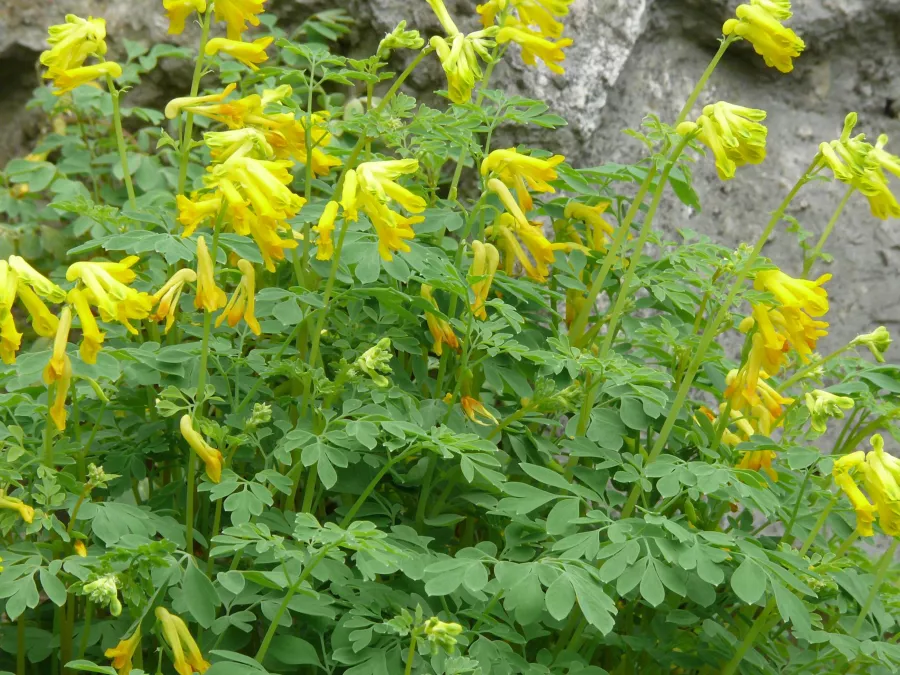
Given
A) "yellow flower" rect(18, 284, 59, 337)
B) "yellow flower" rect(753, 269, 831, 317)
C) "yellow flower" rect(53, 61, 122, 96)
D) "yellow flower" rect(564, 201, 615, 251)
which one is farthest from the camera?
"yellow flower" rect(564, 201, 615, 251)

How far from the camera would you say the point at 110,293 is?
1.50m

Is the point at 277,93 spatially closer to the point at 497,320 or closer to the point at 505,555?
the point at 497,320

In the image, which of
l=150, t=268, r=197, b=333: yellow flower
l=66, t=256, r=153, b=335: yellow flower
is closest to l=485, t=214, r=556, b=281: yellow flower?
l=150, t=268, r=197, b=333: yellow flower

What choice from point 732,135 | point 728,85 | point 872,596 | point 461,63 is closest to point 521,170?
point 461,63

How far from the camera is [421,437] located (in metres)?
1.59

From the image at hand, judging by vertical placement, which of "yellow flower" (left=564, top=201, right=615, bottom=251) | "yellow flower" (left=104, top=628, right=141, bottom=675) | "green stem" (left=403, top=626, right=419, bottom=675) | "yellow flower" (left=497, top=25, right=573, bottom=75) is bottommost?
"yellow flower" (left=104, top=628, right=141, bottom=675)

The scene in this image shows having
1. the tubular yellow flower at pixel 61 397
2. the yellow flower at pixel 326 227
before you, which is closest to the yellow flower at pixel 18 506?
the tubular yellow flower at pixel 61 397

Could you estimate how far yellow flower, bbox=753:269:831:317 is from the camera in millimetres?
1710

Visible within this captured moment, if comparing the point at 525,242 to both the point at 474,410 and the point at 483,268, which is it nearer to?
the point at 483,268

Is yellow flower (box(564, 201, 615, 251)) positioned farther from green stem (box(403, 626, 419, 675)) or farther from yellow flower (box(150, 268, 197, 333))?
green stem (box(403, 626, 419, 675))

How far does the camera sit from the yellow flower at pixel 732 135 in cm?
162

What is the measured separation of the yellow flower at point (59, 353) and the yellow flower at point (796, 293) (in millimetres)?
1257

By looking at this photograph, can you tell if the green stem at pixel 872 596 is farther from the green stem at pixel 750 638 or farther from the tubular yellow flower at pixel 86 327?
the tubular yellow flower at pixel 86 327

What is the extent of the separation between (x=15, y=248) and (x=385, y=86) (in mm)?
1302
